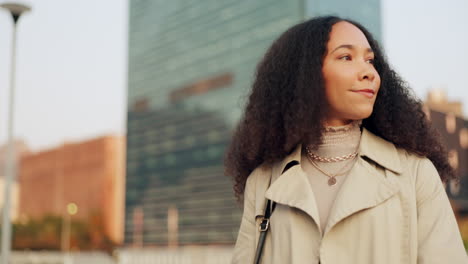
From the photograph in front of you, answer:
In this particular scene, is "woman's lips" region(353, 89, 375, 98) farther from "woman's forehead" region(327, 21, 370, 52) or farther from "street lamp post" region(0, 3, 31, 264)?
"street lamp post" region(0, 3, 31, 264)

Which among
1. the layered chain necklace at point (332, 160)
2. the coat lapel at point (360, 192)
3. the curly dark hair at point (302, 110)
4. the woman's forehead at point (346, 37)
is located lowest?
the coat lapel at point (360, 192)

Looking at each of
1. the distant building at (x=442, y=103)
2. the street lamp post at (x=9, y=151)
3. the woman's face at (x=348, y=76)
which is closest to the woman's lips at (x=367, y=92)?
the woman's face at (x=348, y=76)

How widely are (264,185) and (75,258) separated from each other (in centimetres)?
2430

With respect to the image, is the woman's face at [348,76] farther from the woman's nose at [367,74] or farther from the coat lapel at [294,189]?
the coat lapel at [294,189]

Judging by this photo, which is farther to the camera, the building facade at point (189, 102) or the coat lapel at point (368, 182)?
the building facade at point (189, 102)

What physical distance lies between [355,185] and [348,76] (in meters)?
0.37

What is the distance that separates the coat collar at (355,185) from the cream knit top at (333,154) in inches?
1.7

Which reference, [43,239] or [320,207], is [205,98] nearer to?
[43,239]

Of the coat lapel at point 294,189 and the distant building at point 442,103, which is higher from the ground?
the distant building at point 442,103

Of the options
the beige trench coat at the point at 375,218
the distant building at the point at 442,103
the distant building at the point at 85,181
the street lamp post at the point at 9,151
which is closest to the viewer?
the beige trench coat at the point at 375,218

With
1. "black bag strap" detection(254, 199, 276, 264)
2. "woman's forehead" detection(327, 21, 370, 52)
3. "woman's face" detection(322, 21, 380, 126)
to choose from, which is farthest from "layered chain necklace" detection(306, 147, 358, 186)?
"woman's forehead" detection(327, 21, 370, 52)

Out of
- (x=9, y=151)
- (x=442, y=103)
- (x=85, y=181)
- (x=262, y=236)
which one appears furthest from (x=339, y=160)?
(x=85, y=181)

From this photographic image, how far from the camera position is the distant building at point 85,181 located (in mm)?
106125

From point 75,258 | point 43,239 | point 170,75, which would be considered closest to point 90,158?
point 170,75
